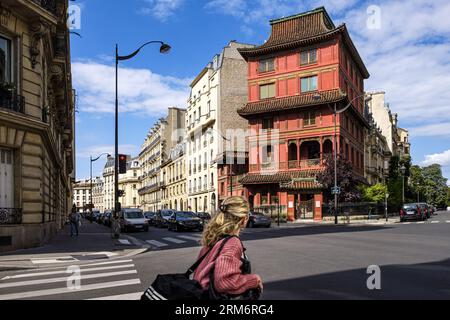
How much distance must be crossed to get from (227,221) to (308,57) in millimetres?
47131

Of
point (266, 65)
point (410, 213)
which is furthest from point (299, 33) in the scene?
point (410, 213)

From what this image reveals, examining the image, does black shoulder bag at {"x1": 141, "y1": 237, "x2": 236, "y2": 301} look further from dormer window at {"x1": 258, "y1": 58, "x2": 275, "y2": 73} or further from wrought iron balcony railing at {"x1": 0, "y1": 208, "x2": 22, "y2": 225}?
dormer window at {"x1": 258, "y1": 58, "x2": 275, "y2": 73}

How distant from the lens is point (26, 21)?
18203 millimetres

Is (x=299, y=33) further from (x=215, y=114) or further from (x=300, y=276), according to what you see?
(x=300, y=276)

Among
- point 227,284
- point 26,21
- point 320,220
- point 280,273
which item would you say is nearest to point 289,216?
point 320,220

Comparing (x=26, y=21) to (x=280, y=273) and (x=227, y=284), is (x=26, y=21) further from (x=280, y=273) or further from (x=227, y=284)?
(x=227, y=284)

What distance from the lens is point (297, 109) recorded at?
48750mm

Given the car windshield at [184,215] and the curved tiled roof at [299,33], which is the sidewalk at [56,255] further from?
the curved tiled roof at [299,33]

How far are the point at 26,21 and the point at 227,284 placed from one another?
58.3ft

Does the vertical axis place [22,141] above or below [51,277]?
above

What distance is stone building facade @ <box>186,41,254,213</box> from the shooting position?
61750 mm

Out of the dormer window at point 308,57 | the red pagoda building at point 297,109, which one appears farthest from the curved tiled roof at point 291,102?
the dormer window at point 308,57

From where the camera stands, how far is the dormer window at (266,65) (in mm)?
51094
